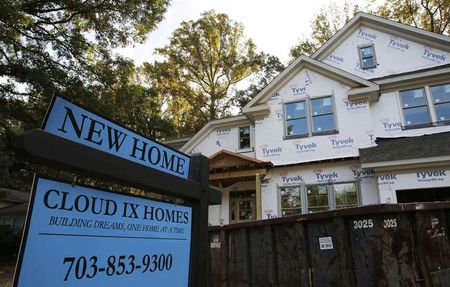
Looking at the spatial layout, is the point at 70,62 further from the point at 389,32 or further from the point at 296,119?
the point at 389,32

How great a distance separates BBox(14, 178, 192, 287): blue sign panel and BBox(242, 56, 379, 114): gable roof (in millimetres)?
12966

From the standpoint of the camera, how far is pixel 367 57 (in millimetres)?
16141

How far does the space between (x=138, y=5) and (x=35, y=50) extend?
4622 mm

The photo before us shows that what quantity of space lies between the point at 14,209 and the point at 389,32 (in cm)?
2843

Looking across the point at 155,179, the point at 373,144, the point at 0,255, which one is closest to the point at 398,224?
the point at 155,179

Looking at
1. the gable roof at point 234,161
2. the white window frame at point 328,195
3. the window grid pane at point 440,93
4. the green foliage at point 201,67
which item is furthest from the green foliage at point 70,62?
the green foliage at point 201,67

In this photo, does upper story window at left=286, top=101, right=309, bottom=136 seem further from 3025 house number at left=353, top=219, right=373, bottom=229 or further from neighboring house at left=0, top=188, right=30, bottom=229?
neighboring house at left=0, top=188, right=30, bottom=229

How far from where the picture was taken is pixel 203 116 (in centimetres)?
3450

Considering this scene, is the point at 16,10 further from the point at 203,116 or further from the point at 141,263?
the point at 203,116

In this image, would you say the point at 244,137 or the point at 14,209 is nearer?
the point at 244,137

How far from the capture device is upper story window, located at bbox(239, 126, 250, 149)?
55.4ft

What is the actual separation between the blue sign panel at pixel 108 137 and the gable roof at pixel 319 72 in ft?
41.7

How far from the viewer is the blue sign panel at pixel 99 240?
150 centimetres

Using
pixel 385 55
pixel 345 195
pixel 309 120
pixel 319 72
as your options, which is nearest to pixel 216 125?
pixel 309 120
